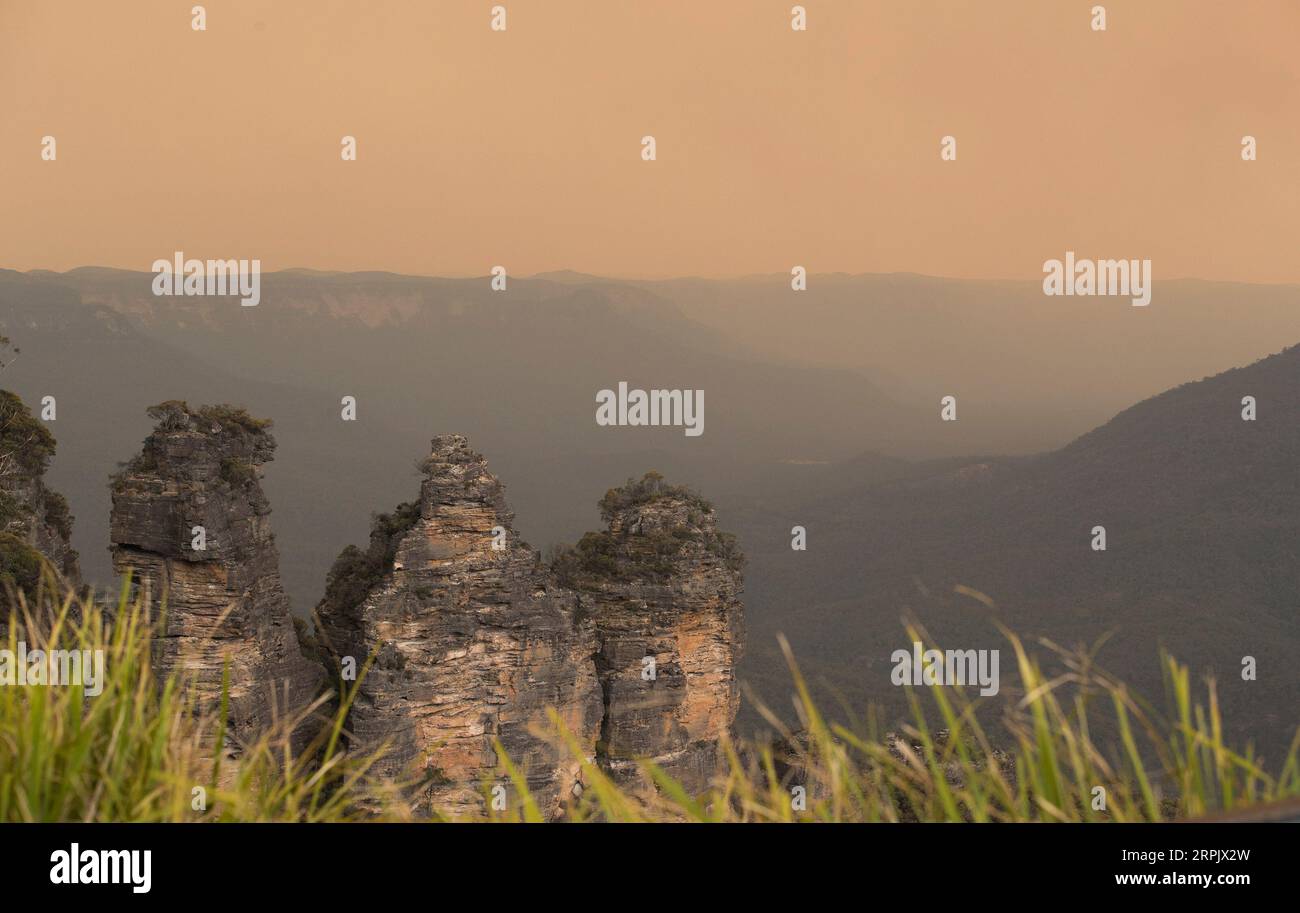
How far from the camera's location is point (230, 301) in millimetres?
189500

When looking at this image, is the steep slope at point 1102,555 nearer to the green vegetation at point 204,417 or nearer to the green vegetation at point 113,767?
the green vegetation at point 204,417

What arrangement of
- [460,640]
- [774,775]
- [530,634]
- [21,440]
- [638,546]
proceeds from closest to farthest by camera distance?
[774,775] < [21,440] < [460,640] < [530,634] < [638,546]

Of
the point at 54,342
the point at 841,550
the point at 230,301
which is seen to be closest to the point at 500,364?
the point at 230,301

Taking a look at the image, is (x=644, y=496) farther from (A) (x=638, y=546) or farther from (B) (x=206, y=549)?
(B) (x=206, y=549)

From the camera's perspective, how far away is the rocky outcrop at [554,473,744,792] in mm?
25484

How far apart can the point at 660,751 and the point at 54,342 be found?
124 m

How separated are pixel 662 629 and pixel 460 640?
5382mm

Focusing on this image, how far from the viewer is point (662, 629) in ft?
85.0

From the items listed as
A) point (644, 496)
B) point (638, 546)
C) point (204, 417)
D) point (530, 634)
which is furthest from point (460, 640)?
point (204, 417)

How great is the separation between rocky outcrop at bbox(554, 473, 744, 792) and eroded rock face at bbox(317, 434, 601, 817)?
5.25 ft

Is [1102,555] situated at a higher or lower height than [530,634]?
higher

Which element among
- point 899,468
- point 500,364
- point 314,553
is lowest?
point 314,553

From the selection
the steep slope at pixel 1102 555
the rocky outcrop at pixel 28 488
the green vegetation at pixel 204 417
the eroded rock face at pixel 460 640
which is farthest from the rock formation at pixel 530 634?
the steep slope at pixel 1102 555
